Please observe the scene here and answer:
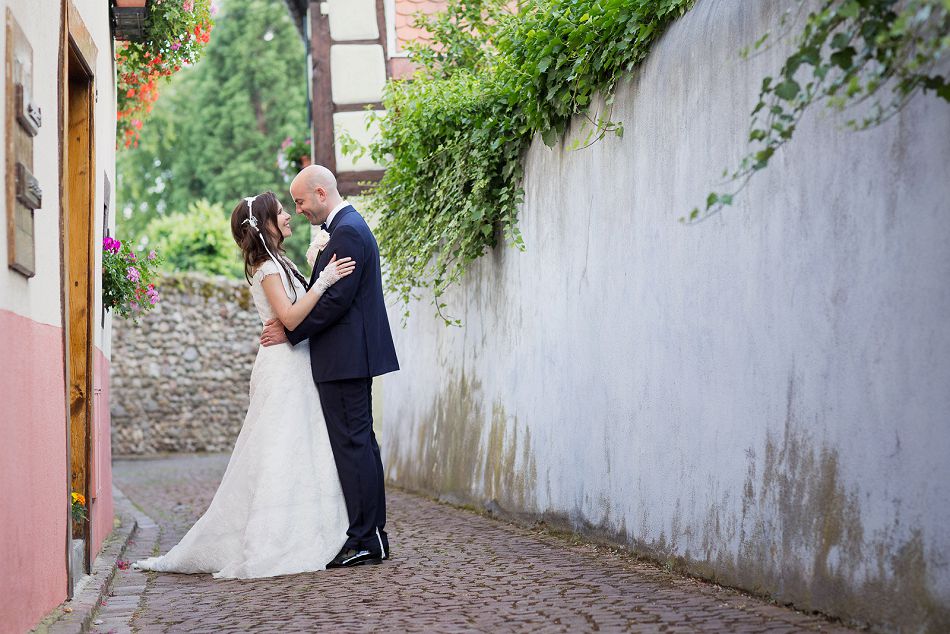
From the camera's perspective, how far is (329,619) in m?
4.33

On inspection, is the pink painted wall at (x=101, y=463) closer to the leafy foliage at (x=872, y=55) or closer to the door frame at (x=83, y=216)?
the door frame at (x=83, y=216)

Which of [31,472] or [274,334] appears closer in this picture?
[31,472]

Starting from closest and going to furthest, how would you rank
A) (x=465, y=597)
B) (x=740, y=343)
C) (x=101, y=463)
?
(x=740, y=343)
(x=465, y=597)
(x=101, y=463)

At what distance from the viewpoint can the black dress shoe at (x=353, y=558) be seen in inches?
226

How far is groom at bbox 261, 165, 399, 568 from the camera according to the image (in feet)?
18.9

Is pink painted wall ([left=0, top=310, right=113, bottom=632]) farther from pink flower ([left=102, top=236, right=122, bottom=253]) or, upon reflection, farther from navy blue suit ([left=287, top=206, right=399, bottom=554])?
pink flower ([left=102, top=236, right=122, bottom=253])

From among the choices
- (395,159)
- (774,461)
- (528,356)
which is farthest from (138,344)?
(774,461)

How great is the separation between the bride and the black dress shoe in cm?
4

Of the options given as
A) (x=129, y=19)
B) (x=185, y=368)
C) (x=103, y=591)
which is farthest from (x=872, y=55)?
(x=185, y=368)

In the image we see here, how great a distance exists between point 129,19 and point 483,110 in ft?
7.73

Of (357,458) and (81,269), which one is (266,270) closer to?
(81,269)

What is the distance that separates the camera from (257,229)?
6.00m

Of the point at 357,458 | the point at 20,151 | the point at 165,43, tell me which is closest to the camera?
the point at 20,151

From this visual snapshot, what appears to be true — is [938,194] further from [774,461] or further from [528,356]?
[528,356]
